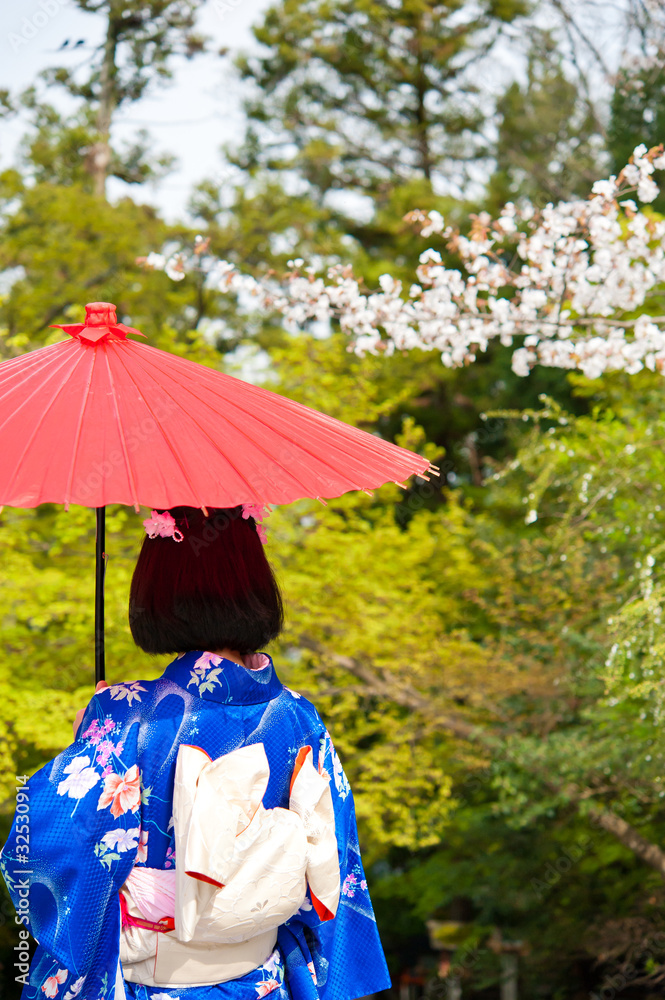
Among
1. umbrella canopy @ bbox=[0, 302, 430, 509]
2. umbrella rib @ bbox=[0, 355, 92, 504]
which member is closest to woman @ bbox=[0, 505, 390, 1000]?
umbrella canopy @ bbox=[0, 302, 430, 509]

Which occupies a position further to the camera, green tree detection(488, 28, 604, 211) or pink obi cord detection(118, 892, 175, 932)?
green tree detection(488, 28, 604, 211)

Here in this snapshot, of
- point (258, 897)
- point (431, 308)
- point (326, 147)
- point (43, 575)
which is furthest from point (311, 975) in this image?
point (326, 147)

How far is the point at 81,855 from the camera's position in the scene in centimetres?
137

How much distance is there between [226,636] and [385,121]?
41.8 ft

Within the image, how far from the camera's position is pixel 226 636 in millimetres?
1467

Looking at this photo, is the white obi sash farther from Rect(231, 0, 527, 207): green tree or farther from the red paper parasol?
Rect(231, 0, 527, 207): green tree

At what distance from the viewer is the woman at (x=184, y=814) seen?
4.49 feet

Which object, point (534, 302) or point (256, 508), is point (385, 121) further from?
point (256, 508)

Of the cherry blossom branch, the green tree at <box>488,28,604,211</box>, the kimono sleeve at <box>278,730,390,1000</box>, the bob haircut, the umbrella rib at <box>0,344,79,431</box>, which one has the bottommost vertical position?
the kimono sleeve at <box>278,730,390,1000</box>

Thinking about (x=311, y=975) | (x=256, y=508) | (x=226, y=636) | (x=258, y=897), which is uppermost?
(x=256, y=508)

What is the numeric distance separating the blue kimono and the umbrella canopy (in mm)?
325

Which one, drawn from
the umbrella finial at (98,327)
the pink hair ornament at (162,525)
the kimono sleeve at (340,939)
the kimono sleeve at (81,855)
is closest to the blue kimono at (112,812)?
the kimono sleeve at (81,855)

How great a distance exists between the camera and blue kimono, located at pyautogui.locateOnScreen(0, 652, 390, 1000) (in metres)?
1.37

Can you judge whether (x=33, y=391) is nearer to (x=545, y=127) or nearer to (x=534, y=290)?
(x=534, y=290)
